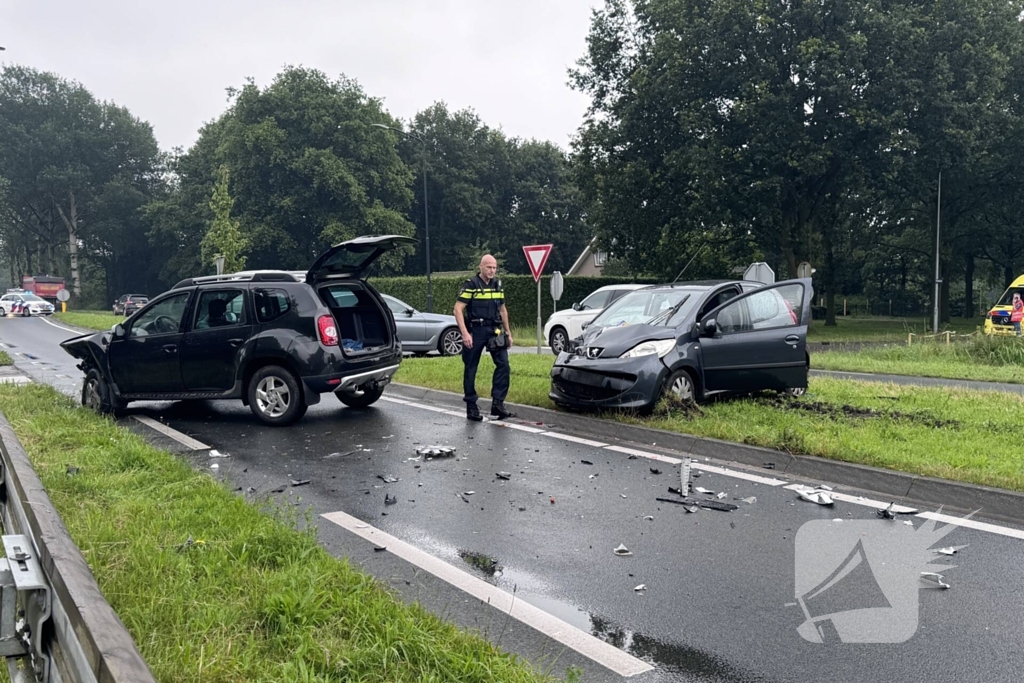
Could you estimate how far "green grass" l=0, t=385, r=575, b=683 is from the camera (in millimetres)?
3008

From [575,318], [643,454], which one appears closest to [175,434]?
[643,454]

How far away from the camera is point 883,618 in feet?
12.4

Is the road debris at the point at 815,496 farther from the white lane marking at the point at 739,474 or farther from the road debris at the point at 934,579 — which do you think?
the road debris at the point at 934,579

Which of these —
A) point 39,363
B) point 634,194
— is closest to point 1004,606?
point 39,363

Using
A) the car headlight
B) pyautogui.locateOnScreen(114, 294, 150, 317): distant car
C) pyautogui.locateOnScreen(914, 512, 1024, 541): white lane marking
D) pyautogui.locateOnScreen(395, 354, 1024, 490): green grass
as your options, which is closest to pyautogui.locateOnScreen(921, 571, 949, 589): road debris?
pyautogui.locateOnScreen(914, 512, 1024, 541): white lane marking

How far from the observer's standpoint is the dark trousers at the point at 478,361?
29.4 feet

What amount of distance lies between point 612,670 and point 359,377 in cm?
614

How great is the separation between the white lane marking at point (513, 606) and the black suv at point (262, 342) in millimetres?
3836

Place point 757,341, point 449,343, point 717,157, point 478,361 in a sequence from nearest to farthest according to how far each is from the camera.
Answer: point 478,361
point 757,341
point 449,343
point 717,157

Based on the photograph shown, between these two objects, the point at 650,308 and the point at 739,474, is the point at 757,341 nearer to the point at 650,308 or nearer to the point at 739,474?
the point at 650,308

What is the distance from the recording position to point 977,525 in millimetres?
5129

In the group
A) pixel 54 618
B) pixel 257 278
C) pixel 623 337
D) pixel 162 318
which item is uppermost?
pixel 257 278

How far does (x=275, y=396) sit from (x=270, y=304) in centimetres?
101

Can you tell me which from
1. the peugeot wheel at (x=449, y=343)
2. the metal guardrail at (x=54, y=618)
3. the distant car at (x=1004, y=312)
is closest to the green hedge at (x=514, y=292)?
the peugeot wheel at (x=449, y=343)
